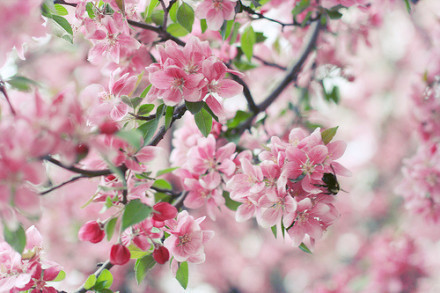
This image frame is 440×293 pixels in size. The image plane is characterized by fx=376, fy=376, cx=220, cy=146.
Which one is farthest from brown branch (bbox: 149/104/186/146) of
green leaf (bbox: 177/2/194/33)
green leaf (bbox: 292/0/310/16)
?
green leaf (bbox: 292/0/310/16)

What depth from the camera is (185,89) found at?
2.52 ft

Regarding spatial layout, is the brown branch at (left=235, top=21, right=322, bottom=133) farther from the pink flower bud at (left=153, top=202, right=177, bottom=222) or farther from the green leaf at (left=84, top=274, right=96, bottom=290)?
the green leaf at (left=84, top=274, right=96, bottom=290)

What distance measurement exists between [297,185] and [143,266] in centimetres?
39

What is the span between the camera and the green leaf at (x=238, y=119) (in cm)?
116

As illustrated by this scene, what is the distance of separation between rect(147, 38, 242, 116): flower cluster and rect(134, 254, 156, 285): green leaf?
354 millimetres

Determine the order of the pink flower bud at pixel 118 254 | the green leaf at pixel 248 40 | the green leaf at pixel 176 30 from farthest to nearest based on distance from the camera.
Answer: the green leaf at pixel 248 40 → the green leaf at pixel 176 30 → the pink flower bud at pixel 118 254

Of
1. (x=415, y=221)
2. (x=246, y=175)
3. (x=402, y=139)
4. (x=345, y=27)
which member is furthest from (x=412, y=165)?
(x=402, y=139)

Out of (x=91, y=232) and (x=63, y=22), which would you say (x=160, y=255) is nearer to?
(x=91, y=232)

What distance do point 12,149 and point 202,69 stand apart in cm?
39

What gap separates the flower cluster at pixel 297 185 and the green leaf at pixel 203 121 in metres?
Answer: 0.11

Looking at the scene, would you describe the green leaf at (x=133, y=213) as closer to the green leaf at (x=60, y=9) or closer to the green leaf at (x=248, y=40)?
the green leaf at (x=60, y=9)

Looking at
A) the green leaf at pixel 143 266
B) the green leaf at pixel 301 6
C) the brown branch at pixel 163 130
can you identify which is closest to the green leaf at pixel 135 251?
the green leaf at pixel 143 266

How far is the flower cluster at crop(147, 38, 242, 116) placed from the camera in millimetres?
766

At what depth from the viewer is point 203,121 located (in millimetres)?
838
